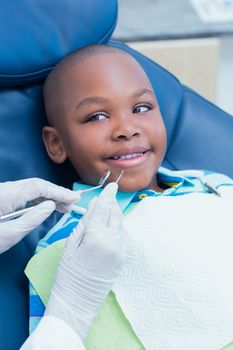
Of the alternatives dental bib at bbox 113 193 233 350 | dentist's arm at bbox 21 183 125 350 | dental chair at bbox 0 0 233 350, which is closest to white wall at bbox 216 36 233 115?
dental chair at bbox 0 0 233 350

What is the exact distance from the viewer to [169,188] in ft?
4.70

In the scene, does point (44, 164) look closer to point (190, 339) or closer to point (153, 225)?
point (153, 225)

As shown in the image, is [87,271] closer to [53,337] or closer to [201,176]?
[53,337]

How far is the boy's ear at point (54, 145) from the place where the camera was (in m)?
1.42

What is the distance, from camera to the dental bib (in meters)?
1.15

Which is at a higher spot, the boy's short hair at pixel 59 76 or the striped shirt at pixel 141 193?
the boy's short hair at pixel 59 76

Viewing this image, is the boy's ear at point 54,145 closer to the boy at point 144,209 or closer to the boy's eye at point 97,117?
the boy at point 144,209

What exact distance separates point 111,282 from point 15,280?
0.23 meters

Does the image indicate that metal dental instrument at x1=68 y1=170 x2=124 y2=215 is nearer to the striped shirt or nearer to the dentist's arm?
the striped shirt

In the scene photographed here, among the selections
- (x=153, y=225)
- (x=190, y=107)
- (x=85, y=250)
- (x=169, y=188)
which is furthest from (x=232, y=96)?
(x=85, y=250)

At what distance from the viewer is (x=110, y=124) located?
1317 mm

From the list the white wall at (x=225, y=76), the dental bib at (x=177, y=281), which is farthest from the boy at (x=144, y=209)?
the white wall at (x=225, y=76)

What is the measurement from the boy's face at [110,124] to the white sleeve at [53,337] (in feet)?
1.14

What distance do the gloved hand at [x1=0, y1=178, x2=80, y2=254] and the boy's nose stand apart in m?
0.15
